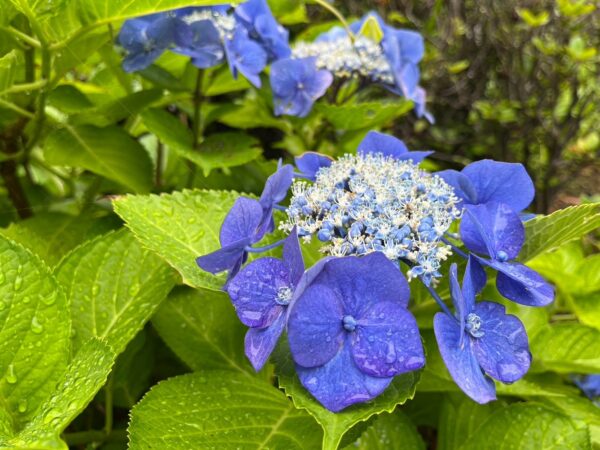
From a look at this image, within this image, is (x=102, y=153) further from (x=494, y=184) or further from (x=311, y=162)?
(x=494, y=184)

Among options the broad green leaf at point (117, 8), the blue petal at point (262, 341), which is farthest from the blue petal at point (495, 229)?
the broad green leaf at point (117, 8)

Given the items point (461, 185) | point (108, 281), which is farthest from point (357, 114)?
point (108, 281)

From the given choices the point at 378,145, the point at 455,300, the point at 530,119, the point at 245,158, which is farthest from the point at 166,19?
the point at 530,119

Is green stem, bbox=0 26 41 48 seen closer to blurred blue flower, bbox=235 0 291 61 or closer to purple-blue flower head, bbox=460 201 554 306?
blurred blue flower, bbox=235 0 291 61

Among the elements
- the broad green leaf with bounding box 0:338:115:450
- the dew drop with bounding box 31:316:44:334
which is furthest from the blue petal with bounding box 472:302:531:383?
the dew drop with bounding box 31:316:44:334

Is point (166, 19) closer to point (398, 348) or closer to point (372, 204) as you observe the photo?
point (372, 204)

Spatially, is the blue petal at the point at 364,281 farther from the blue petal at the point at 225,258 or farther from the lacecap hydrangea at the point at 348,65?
the lacecap hydrangea at the point at 348,65
